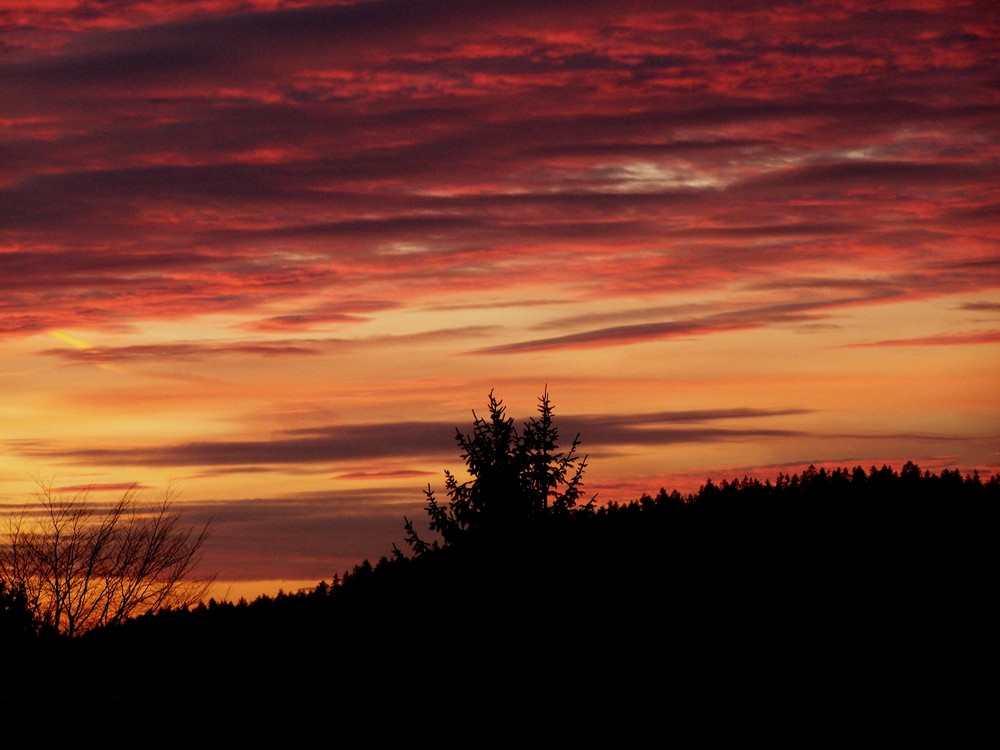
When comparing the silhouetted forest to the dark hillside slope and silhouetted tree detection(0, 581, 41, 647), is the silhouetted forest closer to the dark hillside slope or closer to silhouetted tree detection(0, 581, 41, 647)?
the dark hillside slope

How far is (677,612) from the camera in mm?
18953

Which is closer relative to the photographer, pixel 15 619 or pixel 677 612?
pixel 677 612

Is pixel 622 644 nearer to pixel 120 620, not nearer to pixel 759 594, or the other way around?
pixel 759 594

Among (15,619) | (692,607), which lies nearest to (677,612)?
(692,607)

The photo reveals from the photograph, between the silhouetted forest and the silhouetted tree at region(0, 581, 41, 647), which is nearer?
the silhouetted forest

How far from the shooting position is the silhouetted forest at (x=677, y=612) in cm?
1678

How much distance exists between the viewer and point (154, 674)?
29734 millimetres

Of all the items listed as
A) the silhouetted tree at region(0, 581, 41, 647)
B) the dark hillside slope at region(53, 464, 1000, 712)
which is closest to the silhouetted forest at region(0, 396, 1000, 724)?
the dark hillside slope at region(53, 464, 1000, 712)

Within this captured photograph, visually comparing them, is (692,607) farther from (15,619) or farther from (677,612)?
(15,619)

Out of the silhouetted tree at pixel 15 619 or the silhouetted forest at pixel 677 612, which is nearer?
the silhouetted forest at pixel 677 612

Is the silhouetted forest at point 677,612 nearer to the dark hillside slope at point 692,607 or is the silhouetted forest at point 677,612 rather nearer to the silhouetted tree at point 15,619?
the dark hillside slope at point 692,607

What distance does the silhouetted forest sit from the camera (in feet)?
55.1

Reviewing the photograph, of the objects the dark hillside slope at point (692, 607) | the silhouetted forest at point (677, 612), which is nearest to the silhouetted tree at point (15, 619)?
the silhouetted forest at point (677, 612)

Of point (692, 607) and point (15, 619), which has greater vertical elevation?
point (15, 619)
